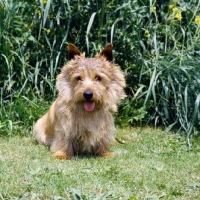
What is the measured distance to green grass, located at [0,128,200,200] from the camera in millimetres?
3941

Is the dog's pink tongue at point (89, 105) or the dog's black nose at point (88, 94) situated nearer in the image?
the dog's black nose at point (88, 94)

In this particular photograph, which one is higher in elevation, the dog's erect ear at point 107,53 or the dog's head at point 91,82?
the dog's erect ear at point 107,53

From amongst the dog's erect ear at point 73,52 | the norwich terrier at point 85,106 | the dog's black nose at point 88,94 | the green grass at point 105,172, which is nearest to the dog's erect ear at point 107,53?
the norwich terrier at point 85,106

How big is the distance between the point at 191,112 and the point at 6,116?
235 cm

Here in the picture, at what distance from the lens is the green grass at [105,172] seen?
3.94 metres

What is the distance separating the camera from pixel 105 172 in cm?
446

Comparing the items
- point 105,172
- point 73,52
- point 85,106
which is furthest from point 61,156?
point 73,52

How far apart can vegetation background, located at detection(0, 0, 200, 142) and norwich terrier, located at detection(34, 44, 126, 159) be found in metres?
1.00

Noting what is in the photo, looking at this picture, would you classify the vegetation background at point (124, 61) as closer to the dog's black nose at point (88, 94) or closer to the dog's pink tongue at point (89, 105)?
the dog's pink tongue at point (89, 105)

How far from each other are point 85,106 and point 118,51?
1.93 meters

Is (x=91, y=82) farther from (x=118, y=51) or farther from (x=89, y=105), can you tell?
(x=118, y=51)

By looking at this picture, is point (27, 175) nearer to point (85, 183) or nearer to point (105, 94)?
point (85, 183)

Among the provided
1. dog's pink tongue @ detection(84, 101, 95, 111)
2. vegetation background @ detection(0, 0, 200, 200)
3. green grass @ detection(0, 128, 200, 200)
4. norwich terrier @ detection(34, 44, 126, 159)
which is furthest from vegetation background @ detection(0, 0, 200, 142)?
dog's pink tongue @ detection(84, 101, 95, 111)

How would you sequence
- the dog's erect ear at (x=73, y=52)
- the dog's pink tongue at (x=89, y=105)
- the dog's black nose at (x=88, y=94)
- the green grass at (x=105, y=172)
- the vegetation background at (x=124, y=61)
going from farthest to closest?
the vegetation background at (x=124, y=61) → the dog's erect ear at (x=73, y=52) → the dog's pink tongue at (x=89, y=105) → the dog's black nose at (x=88, y=94) → the green grass at (x=105, y=172)
